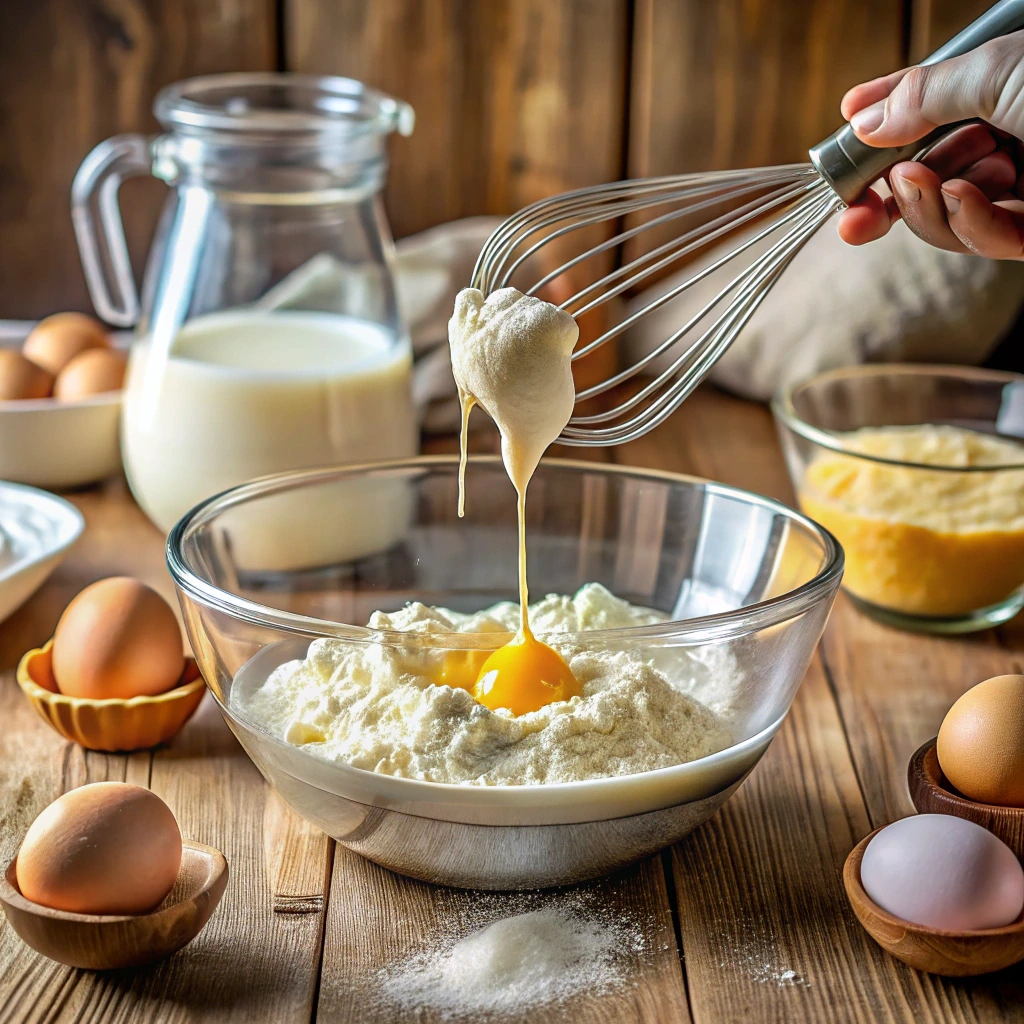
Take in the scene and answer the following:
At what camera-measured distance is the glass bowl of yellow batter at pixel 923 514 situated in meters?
1.02

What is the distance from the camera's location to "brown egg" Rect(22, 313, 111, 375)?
4.59ft

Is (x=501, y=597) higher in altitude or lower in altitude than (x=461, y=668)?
lower

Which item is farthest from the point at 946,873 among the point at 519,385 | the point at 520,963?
the point at 519,385

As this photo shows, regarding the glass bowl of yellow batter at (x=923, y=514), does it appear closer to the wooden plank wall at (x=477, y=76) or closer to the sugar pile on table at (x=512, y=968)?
the sugar pile on table at (x=512, y=968)

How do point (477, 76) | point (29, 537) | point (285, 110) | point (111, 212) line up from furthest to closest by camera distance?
point (477, 76) → point (285, 110) → point (111, 212) → point (29, 537)

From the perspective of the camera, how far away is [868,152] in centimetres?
76

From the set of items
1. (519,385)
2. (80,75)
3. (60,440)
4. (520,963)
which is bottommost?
(60,440)

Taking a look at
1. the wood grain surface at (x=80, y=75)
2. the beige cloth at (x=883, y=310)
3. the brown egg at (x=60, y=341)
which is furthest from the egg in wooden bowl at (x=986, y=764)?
the wood grain surface at (x=80, y=75)

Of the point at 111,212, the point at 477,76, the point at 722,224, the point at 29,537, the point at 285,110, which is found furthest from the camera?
the point at 477,76

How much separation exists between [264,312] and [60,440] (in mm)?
288


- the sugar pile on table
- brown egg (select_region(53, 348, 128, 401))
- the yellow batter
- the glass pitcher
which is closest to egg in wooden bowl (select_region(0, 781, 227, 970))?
the sugar pile on table

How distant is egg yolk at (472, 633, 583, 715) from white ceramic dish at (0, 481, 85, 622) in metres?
0.47

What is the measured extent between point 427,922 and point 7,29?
4.35ft

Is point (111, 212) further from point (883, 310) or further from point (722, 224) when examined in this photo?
point (883, 310)
